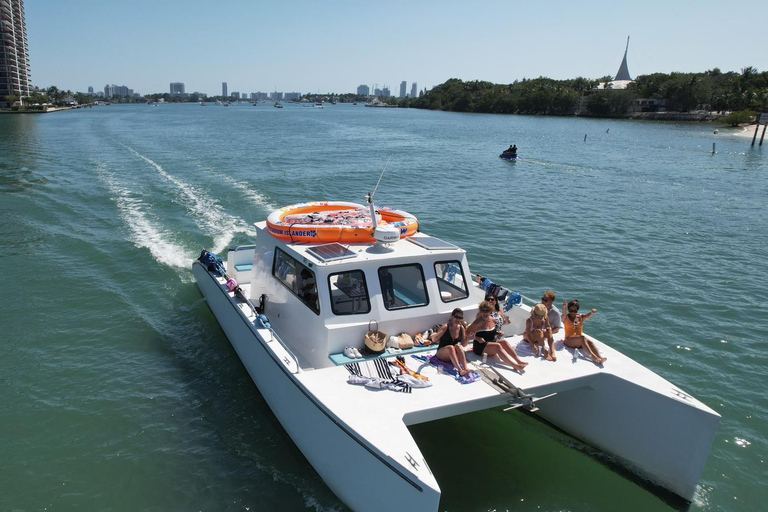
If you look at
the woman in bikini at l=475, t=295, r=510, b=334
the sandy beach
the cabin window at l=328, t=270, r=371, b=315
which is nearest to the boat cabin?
the cabin window at l=328, t=270, r=371, b=315

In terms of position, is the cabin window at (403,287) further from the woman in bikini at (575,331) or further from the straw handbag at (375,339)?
the woman in bikini at (575,331)

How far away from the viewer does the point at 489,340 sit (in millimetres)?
7828

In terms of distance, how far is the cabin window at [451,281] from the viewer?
8.70m

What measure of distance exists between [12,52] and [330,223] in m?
168

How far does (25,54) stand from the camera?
6073 inches

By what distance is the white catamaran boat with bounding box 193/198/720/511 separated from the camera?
634cm

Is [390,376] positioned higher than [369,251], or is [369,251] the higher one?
[369,251]

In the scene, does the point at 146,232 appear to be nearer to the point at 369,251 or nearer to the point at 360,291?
the point at 369,251

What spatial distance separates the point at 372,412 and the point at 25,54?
19130cm

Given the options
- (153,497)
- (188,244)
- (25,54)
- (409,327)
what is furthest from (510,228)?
(25,54)

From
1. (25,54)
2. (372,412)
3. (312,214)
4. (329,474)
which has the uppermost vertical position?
(25,54)

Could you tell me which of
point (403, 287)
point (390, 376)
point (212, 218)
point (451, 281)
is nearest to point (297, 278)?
point (403, 287)

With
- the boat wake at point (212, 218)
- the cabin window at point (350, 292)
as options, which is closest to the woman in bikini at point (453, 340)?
the cabin window at point (350, 292)

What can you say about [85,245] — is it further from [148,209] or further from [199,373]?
[199,373]
